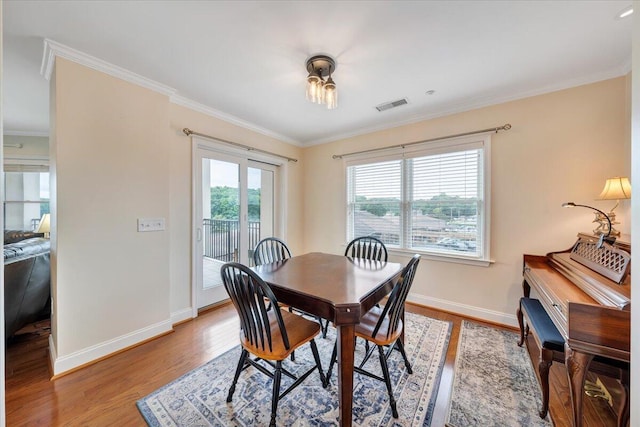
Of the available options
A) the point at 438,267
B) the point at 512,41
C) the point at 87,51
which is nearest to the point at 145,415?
the point at 87,51

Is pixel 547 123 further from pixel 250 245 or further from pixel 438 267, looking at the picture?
pixel 250 245

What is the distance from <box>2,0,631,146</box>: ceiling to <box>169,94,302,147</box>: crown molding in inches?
3.2

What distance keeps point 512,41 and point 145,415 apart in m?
3.56

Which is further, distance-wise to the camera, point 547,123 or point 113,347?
point 547,123

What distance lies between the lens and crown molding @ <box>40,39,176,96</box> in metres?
1.91

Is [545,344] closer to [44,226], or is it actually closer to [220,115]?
[220,115]

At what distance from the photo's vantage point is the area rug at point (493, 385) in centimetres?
156

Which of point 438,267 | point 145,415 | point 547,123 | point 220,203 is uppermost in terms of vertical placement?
point 547,123

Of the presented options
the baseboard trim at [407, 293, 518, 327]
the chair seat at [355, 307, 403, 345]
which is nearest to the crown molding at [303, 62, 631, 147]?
the baseboard trim at [407, 293, 518, 327]

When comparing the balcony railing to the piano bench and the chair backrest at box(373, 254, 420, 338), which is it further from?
the piano bench

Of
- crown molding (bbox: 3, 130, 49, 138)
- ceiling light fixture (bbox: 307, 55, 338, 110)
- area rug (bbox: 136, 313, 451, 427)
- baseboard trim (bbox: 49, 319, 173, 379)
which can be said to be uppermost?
crown molding (bbox: 3, 130, 49, 138)

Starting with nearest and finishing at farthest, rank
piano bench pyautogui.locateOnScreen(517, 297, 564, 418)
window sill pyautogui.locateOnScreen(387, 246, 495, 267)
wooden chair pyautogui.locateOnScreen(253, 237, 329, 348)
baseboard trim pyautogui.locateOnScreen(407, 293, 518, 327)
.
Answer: piano bench pyautogui.locateOnScreen(517, 297, 564, 418)
wooden chair pyautogui.locateOnScreen(253, 237, 329, 348)
baseboard trim pyautogui.locateOnScreen(407, 293, 518, 327)
window sill pyautogui.locateOnScreen(387, 246, 495, 267)

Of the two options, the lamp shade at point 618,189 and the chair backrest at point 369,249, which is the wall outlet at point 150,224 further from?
the lamp shade at point 618,189

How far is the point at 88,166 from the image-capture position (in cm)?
208
